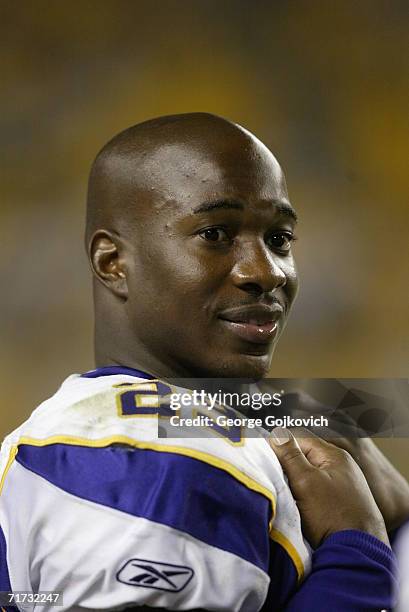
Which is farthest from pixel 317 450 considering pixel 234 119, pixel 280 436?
pixel 234 119

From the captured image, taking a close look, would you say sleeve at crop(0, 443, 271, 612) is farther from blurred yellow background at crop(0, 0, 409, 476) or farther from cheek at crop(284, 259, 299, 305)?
blurred yellow background at crop(0, 0, 409, 476)

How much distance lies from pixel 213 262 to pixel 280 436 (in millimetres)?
162

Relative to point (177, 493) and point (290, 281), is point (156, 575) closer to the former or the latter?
point (177, 493)

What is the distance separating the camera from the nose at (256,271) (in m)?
0.77

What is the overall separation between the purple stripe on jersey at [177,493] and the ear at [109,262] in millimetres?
239

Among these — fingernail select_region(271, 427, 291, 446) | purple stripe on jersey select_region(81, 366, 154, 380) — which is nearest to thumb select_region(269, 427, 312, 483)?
A: fingernail select_region(271, 427, 291, 446)

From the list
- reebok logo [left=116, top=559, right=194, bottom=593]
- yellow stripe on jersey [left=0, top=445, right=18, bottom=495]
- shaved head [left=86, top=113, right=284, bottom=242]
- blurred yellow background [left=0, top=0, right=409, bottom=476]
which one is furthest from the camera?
blurred yellow background [left=0, top=0, right=409, bottom=476]

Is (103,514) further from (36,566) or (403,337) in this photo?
(403,337)

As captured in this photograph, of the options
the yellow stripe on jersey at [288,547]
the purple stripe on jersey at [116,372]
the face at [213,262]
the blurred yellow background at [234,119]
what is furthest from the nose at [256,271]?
the blurred yellow background at [234,119]

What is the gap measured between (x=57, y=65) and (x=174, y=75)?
199 mm

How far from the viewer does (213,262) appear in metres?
0.78

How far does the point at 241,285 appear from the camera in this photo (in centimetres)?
78

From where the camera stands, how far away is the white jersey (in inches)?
24.0

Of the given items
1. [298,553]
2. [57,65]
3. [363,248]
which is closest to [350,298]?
[363,248]
